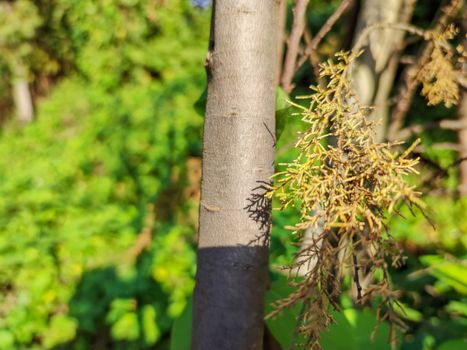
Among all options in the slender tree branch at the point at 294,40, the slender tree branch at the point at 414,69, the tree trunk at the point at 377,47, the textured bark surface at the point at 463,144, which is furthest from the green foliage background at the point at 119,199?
the tree trunk at the point at 377,47

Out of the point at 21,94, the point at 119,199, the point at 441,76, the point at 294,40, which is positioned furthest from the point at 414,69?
the point at 21,94

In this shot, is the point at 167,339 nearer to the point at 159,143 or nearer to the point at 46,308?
the point at 46,308

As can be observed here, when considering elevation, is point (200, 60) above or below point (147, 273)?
above

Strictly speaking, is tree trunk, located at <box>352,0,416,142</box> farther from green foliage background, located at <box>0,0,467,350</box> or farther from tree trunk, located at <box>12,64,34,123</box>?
tree trunk, located at <box>12,64,34,123</box>

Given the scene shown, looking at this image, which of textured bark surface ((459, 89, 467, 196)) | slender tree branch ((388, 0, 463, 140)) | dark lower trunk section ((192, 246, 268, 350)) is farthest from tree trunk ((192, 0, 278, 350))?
textured bark surface ((459, 89, 467, 196))

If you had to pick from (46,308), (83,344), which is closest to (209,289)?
(83,344)

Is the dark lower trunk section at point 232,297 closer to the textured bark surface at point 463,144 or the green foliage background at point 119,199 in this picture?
the green foliage background at point 119,199

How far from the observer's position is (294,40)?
4.48ft

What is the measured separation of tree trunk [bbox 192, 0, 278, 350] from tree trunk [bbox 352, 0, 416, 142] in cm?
100

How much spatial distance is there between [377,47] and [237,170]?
125 centimetres

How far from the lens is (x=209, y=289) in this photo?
3.35 ft

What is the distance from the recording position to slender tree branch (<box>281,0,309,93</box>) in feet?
4.32

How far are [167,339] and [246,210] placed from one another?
1762 mm

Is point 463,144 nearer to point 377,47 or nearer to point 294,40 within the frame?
point 377,47
